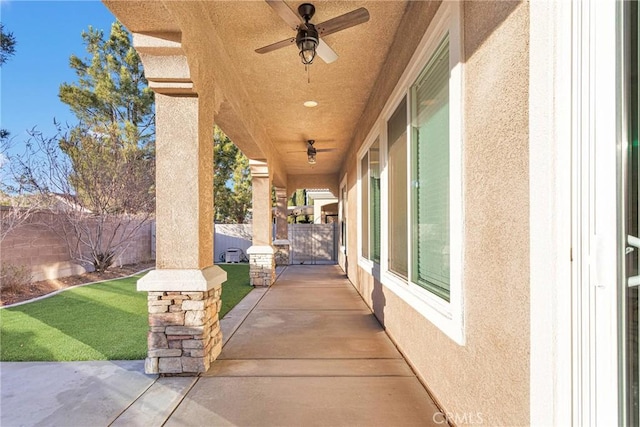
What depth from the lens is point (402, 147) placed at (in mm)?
3725

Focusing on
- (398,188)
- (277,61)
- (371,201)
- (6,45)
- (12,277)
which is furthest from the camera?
(12,277)

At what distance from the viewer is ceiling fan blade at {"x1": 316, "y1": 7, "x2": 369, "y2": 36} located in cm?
288


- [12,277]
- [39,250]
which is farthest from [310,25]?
[39,250]

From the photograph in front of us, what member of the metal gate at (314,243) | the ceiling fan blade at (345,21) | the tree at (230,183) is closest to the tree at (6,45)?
the ceiling fan blade at (345,21)

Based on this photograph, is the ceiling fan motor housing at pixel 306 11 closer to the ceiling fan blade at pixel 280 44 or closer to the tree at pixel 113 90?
the ceiling fan blade at pixel 280 44

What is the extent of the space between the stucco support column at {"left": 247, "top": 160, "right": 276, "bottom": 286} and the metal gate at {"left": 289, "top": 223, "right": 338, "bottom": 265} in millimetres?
5375

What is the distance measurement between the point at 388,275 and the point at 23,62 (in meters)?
12.7

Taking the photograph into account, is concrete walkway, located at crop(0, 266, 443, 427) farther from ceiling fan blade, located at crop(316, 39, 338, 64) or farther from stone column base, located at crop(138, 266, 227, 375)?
ceiling fan blade, located at crop(316, 39, 338, 64)

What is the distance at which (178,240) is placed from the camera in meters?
3.18

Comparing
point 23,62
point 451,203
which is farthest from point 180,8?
point 23,62

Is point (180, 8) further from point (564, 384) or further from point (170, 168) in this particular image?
point (564, 384)

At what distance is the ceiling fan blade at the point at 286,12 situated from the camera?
108 inches

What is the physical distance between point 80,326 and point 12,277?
3.57 metres

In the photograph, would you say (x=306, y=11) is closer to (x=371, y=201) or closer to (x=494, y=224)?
(x=494, y=224)
